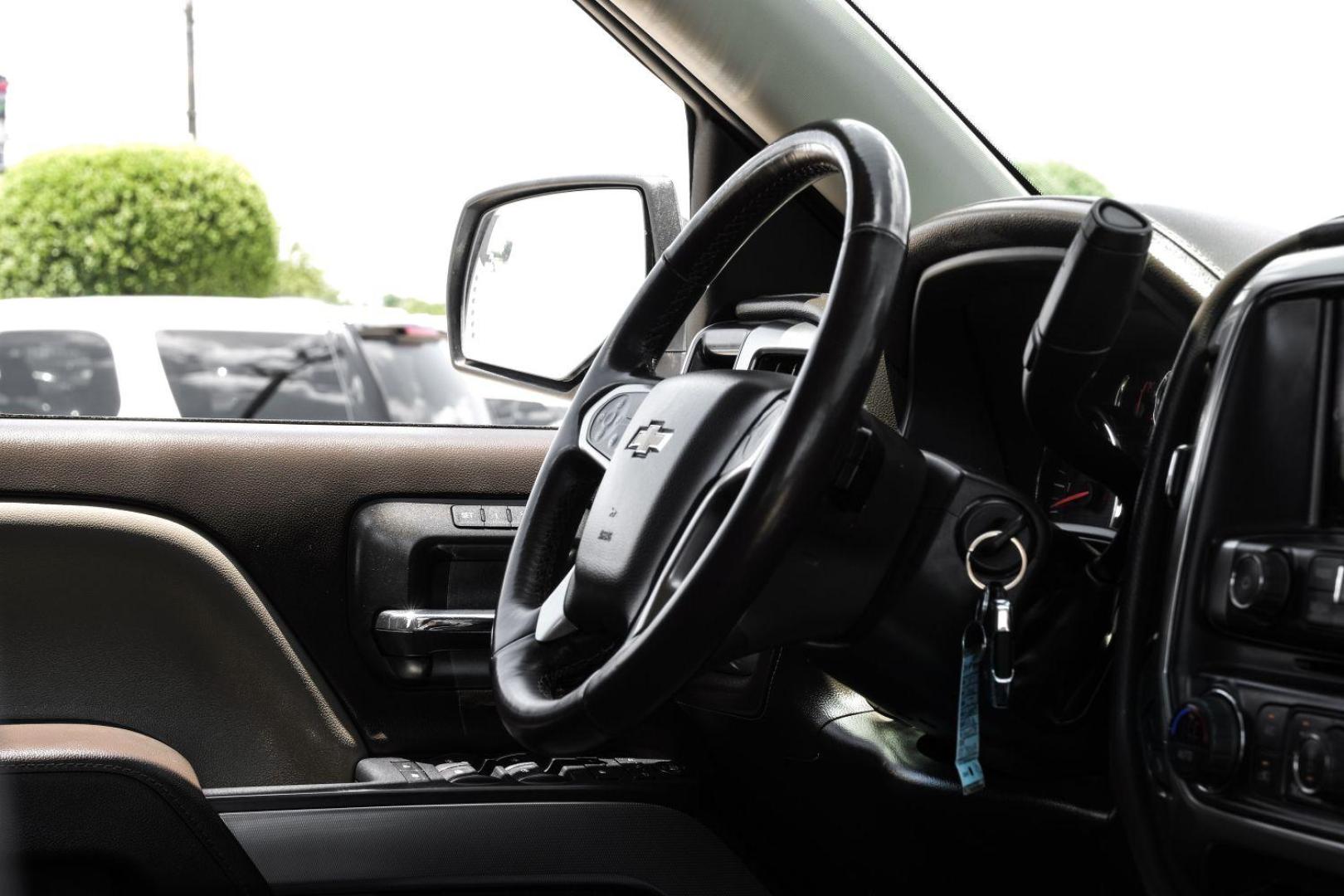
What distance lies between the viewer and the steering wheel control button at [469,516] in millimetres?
1827

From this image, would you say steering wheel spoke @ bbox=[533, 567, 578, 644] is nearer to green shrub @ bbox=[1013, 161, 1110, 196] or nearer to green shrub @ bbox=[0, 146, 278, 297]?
green shrub @ bbox=[1013, 161, 1110, 196]

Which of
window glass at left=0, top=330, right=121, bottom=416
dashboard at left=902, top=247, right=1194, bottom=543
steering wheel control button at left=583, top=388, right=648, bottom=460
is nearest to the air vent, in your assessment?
dashboard at left=902, top=247, right=1194, bottom=543

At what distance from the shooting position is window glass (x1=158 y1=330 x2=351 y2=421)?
16.0 ft

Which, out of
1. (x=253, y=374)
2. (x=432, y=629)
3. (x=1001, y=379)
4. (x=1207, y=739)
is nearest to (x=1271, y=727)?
(x=1207, y=739)

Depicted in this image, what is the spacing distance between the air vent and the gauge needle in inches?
11.2

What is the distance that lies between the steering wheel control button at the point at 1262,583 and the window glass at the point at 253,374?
4.21m

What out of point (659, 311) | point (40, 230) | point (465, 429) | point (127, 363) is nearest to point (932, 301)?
point (659, 311)

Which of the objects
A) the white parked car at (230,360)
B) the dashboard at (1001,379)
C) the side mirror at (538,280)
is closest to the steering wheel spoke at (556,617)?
the dashboard at (1001,379)

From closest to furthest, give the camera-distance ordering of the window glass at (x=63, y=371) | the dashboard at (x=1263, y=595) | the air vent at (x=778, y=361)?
the dashboard at (x=1263, y=595) < the air vent at (x=778, y=361) < the window glass at (x=63, y=371)

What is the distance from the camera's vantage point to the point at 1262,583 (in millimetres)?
896

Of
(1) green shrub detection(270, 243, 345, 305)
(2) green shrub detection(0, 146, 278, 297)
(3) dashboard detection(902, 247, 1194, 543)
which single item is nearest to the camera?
(3) dashboard detection(902, 247, 1194, 543)

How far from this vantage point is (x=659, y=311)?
1.28 m

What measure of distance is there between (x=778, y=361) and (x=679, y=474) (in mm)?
463

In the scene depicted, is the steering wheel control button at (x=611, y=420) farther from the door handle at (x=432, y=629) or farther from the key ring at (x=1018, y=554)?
the door handle at (x=432, y=629)
